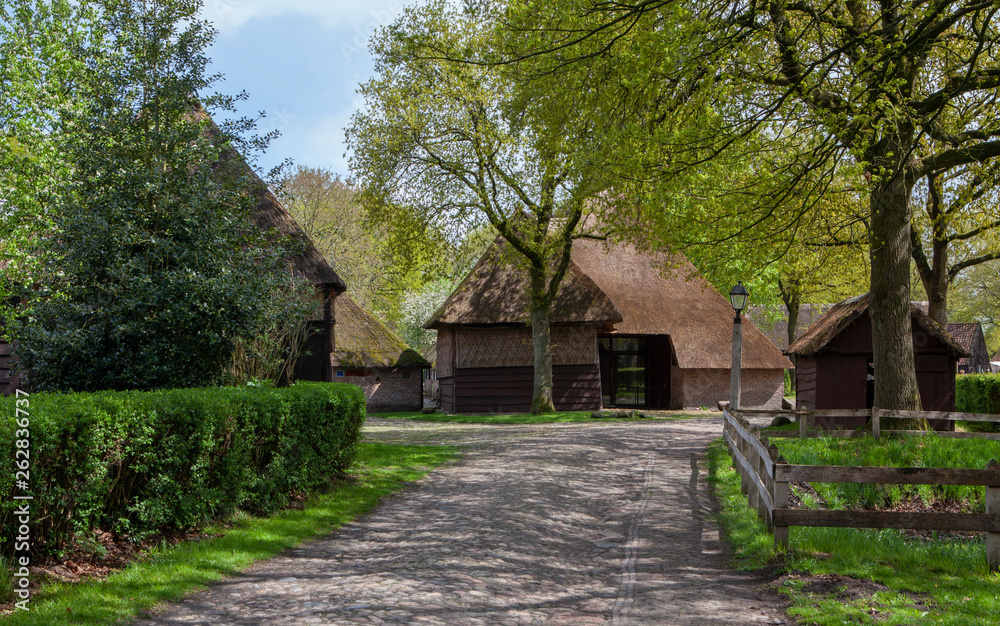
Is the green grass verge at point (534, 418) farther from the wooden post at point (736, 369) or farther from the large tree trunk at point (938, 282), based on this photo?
the large tree trunk at point (938, 282)

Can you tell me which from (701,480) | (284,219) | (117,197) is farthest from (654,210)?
(117,197)

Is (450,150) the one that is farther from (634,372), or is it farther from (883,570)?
(883,570)

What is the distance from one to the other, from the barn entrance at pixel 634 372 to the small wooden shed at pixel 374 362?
8.23 m

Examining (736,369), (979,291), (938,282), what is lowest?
(736,369)

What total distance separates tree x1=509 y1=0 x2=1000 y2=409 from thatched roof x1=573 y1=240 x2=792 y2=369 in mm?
16145

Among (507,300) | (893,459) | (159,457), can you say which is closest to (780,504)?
(893,459)

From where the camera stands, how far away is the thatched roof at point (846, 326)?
19453 millimetres

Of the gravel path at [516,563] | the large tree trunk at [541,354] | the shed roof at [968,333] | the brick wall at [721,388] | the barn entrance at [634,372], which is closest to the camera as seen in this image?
the gravel path at [516,563]

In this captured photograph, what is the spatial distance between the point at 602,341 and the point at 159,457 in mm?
26709

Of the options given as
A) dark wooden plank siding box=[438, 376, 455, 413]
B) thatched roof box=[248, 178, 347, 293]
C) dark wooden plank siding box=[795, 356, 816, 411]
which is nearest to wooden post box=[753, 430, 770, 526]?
thatched roof box=[248, 178, 347, 293]

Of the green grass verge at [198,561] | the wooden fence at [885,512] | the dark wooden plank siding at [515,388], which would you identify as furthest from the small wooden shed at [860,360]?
the green grass verge at [198,561]

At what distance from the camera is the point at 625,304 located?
3183cm

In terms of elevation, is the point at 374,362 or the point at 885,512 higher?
the point at 374,362

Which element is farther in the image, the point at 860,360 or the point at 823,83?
the point at 860,360
